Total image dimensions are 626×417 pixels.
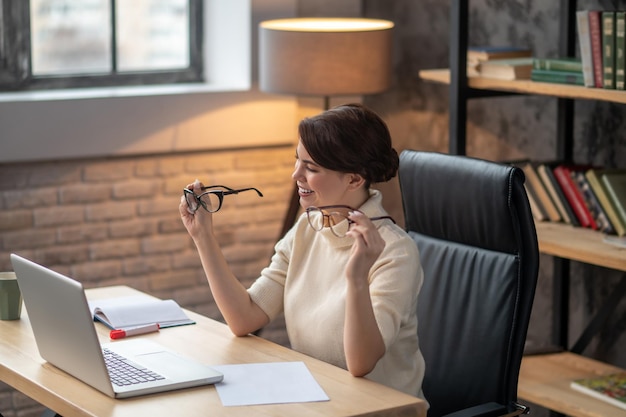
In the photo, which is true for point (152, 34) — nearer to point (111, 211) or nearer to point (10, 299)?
point (111, 211)

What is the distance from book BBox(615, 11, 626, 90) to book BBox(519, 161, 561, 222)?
53 cm

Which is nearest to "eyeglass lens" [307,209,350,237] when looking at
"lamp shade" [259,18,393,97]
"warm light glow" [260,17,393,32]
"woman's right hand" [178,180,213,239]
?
"woman's right hand" [178,180,213,239]

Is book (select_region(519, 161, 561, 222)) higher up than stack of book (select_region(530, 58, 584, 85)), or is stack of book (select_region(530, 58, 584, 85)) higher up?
stack of book (select_region(530, 58, 584, 85))

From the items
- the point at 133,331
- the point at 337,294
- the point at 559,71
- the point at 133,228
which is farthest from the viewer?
the point at 133,228

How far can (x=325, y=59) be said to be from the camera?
154 inches

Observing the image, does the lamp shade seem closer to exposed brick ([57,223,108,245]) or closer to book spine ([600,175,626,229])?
exposed brick ([57,223,108,245])

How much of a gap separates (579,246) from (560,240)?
3.9 inches

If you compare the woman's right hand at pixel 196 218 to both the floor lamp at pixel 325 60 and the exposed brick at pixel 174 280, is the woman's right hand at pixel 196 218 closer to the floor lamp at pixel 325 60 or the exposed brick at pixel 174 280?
the floor lamp at pixel 325 60

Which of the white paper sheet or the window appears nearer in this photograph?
the white paper sheet

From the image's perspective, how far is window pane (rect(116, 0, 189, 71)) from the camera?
14.8 feet

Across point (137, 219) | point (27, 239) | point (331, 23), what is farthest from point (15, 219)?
point (331, 23)

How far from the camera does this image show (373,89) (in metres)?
4.03

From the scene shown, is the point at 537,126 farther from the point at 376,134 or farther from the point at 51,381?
the point at 51,381

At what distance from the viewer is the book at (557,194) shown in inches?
140
